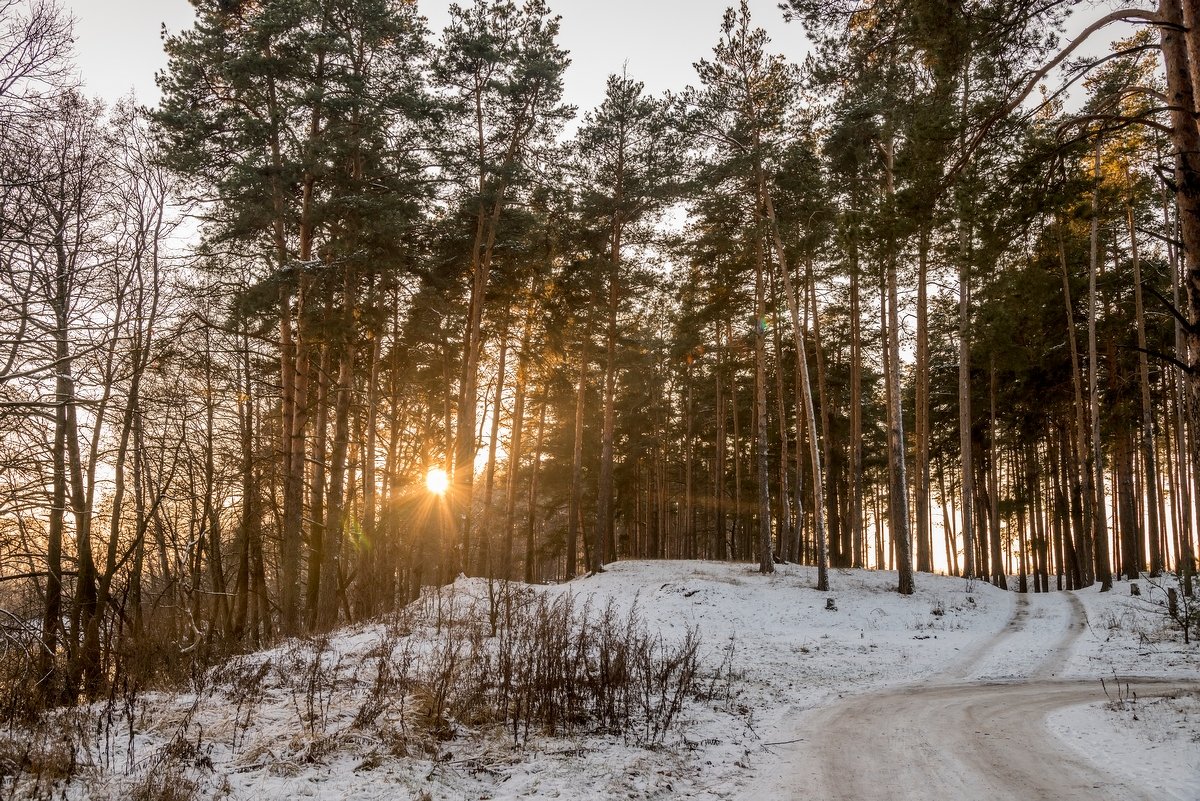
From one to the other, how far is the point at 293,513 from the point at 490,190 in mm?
11493

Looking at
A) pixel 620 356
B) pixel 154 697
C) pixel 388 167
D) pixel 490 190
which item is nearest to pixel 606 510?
pixel 620 356

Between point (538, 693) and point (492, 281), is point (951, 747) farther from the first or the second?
point (492, 281)

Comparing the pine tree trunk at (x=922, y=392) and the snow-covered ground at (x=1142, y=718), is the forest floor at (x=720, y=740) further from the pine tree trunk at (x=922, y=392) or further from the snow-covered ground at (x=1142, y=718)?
the pine tree trunk at (x=922, y=392)

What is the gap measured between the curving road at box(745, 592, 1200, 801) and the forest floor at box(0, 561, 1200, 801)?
0.09ft

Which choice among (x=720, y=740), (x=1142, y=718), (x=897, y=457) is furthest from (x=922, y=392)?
(x=720, y=740)

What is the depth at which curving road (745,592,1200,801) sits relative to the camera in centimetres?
526

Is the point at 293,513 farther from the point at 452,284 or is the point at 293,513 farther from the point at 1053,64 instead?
the point at 1053,64

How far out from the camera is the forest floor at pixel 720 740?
5.20m

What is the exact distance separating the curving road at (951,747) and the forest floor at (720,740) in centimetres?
3

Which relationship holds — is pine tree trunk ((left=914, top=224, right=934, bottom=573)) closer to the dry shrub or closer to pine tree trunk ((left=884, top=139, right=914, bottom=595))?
pine tree trunk ((left=884, top=139, right=914, bottom=595))

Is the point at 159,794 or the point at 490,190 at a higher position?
the point at 490,190

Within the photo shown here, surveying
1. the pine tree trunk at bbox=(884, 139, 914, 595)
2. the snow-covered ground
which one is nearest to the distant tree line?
the pine tree trunk at bbox=(884, 139, 914, 595)

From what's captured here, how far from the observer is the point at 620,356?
31.1 metres

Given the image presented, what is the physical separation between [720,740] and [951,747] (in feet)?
7.43
